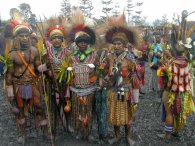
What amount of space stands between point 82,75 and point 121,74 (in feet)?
2.27

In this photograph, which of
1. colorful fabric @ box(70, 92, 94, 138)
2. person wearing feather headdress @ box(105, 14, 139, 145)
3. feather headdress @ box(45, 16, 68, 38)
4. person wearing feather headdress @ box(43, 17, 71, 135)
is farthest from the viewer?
feather headdress @ box(45, 16, 68, 38)

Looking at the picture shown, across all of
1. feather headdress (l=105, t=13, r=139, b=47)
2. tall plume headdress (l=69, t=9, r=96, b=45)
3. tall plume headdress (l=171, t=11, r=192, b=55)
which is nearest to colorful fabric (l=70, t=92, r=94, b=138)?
tall plume headdress (l=69, t=9, r=96, b=45)

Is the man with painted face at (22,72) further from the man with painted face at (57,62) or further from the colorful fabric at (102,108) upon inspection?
the colorful fabric at (102,108)

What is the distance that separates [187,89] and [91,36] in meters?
1.95

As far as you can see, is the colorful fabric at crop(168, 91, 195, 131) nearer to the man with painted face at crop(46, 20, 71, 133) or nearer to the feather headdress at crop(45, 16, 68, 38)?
the man with painted face at crop(46, 20, 71, 133)

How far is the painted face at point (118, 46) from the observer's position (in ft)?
16.2

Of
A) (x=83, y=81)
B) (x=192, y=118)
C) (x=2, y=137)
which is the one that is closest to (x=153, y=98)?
(x=192, y=118)

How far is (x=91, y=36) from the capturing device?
524 cm

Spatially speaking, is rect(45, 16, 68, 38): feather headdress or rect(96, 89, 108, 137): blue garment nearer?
rect(96, 89, 108, 137): blue garment

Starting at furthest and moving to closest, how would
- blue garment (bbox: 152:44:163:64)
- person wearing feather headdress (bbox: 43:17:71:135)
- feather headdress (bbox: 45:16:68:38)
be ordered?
blue garment (bbox: 152:44:163:64), feather headdress (bbox: 45:16:68:38), person wearing feather headdress (bbox: 43:17:71:135)

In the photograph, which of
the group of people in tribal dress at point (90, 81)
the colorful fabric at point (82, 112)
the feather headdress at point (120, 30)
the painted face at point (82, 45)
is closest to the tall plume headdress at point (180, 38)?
the group of people in tribal dress at point (90, 81)

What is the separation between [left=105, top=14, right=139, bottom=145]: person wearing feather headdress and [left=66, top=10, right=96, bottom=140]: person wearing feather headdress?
362 mm

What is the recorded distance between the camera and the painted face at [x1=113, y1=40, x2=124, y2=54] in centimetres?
493

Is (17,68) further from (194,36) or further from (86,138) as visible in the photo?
(194,36)
